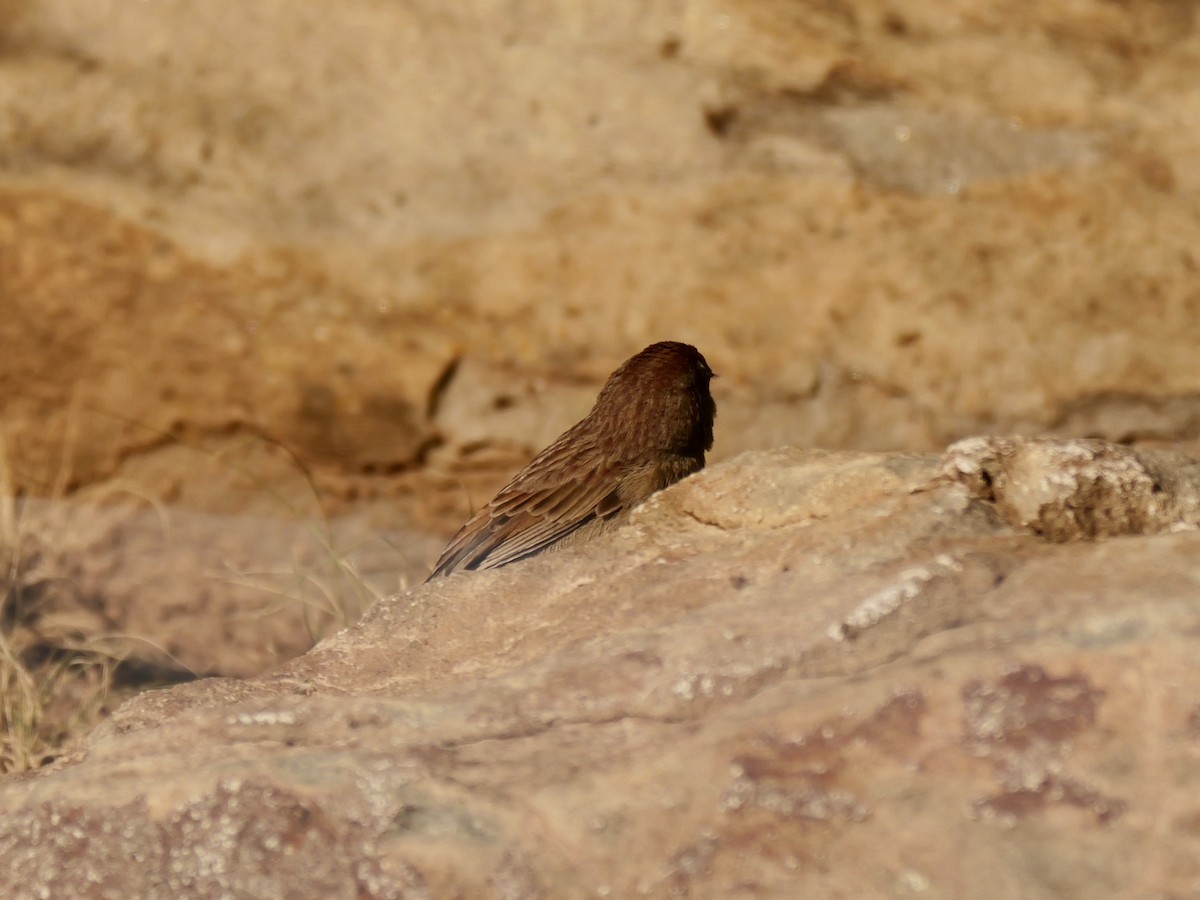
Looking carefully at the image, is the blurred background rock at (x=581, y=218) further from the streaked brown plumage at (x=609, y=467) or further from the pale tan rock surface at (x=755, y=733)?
the pale tan rock surface at (x=755, y=733)

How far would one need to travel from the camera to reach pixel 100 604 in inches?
222

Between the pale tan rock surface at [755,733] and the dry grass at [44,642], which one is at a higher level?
the pale tan rock surface at [755,733]

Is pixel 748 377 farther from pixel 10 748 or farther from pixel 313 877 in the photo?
pixel 313 877

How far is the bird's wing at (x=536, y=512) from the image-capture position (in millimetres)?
4402

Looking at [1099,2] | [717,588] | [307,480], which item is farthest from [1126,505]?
[307,480]

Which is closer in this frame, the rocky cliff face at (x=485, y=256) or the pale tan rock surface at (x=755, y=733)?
the pale tan rock surface at (x=755, y=733)

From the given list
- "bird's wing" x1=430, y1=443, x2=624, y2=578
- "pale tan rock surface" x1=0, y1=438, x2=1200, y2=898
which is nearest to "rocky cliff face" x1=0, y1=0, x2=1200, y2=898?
"bird's wing" x1=430, y1=443, x2=624, y2=578

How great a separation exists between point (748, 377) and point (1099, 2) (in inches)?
65.6

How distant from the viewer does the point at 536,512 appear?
4.47 meters

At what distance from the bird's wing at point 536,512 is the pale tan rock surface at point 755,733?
4.80 feet

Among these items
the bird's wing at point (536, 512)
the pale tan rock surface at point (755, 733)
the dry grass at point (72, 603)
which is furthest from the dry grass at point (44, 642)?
the pale tan rock surface at point (755, 733)

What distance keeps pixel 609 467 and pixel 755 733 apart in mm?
2250

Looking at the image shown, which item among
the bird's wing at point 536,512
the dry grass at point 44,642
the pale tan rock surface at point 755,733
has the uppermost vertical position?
the pale tan rock surface at point 755,733

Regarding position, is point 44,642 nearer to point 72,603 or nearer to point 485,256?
point 72,603
